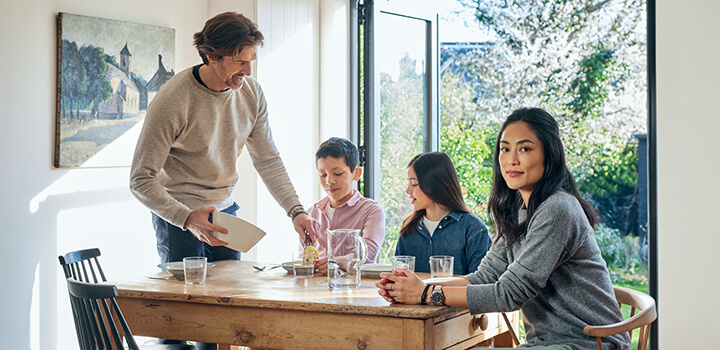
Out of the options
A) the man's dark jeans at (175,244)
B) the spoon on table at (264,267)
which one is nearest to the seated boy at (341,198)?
the spoon on table at (264,267)

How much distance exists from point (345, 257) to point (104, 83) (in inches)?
74.5

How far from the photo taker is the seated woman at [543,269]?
1761mm

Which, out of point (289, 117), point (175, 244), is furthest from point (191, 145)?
point (289, 117)

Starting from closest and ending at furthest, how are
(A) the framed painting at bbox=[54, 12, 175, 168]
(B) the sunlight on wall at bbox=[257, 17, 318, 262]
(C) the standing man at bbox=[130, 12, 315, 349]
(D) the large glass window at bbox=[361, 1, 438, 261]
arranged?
1. (C) the standing man at bbox=[130, 12, 315, 349]
2. (A) the framed painting at bbox=[54, 12, 175, 168]
3. (B) the sunlight on wall at bbox=[257, 17, 318, 262]
4. (D) the large glass window at bbox=[361, 1, 438, 261]

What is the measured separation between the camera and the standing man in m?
2.34

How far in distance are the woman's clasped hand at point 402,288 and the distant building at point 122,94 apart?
2.04 m

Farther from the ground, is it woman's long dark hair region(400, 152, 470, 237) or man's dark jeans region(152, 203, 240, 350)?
woman's long dark hair region(400, 152, 470, 237)

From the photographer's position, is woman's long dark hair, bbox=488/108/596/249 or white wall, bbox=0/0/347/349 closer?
woman's long dark hair, bbox=488/108/596/249

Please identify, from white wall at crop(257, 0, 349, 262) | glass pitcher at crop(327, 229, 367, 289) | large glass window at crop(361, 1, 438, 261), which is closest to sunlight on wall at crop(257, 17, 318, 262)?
white wall at crop(257, 0, 349, 262)

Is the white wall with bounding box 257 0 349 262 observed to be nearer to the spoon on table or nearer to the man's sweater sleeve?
the man's sweater sleeve

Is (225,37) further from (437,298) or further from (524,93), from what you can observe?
(524,93)

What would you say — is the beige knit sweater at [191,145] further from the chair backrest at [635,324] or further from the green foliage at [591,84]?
the green foliage at [591,84]
